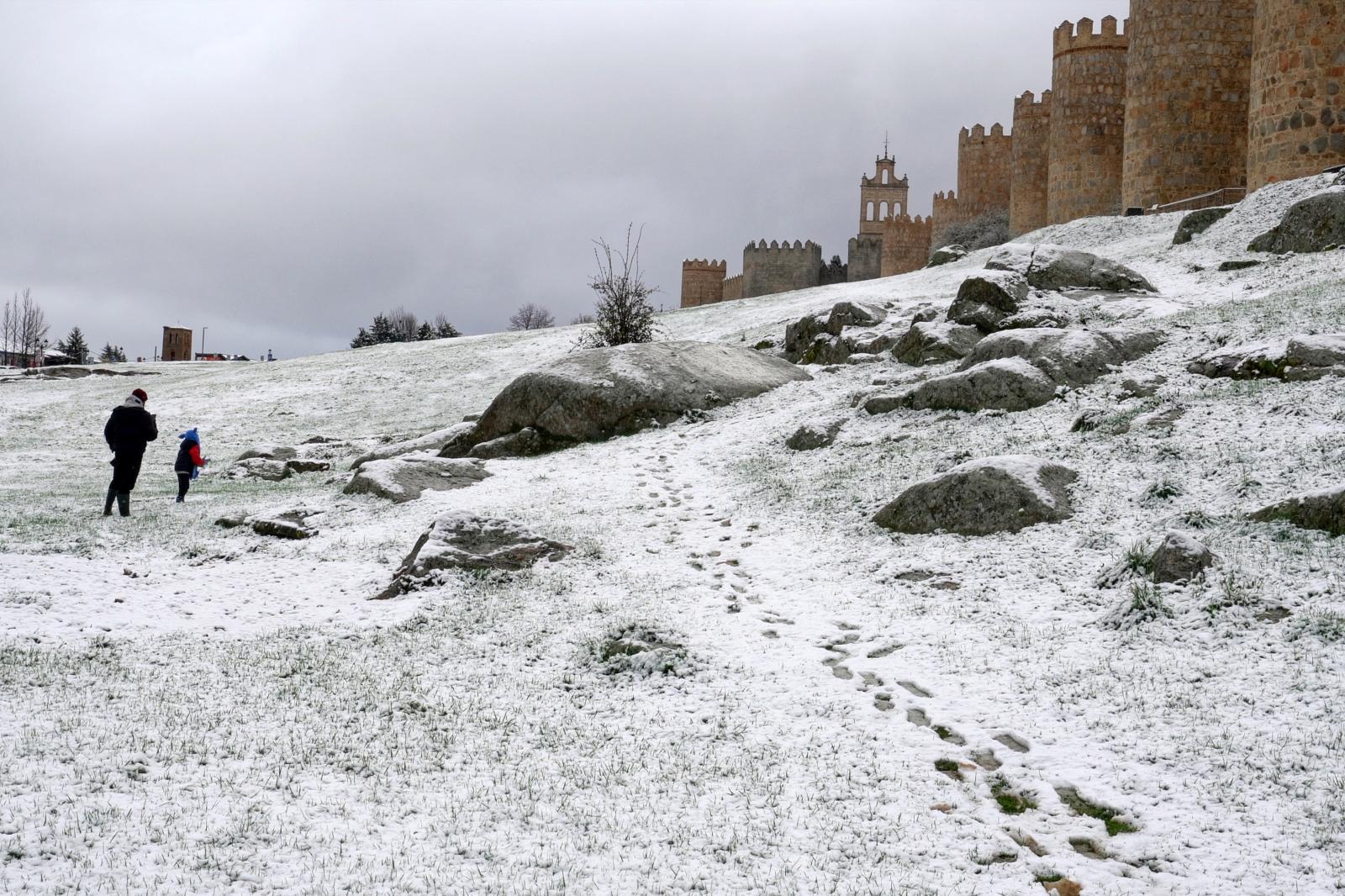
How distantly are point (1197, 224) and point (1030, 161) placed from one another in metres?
18.2

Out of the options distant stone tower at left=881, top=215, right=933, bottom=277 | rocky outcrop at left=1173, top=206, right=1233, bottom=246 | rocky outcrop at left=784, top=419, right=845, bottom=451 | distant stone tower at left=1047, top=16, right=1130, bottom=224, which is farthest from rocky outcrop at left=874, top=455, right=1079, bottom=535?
A: distant stone tower at left=881, top=215, right=933, bottom=277

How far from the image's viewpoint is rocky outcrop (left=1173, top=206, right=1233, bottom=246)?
2573 cm

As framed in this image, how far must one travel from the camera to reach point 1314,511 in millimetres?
8602

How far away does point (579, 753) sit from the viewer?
6.46m

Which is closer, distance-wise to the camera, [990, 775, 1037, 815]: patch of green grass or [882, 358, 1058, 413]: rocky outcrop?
[990, 775, 1037, 815]: patch of green grass

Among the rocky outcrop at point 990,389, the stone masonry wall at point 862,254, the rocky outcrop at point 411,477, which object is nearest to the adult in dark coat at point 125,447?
the rocky outcrop at point 411,477

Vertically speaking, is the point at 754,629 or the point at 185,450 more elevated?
the point at 185,450

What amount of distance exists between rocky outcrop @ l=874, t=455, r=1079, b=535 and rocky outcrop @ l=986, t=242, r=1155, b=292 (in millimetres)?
11334

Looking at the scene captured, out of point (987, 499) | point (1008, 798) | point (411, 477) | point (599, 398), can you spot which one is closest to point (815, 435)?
point (599, 398)

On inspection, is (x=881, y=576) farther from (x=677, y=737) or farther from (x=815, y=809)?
(x=815, y=809)

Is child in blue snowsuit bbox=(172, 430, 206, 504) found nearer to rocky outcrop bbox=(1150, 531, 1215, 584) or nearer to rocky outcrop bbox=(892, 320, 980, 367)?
rocky outcrop bbox=(892, 320, 980, 367)

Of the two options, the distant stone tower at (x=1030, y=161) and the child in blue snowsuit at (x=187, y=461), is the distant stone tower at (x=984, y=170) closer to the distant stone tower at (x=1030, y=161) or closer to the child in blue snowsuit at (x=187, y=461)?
the distant stone tower at (x=1030, y=161)

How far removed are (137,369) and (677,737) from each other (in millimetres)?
46578

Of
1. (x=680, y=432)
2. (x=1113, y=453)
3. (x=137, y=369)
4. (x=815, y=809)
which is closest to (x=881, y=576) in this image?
(x=1113, y=453)
